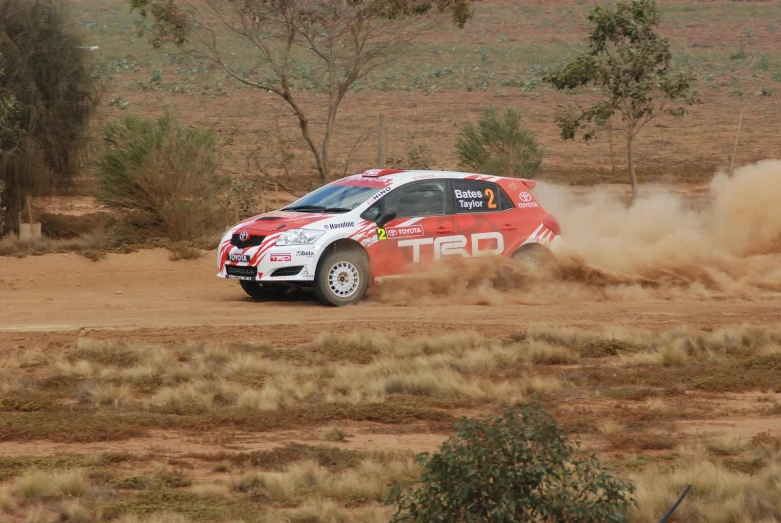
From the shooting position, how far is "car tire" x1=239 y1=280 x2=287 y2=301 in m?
15.5

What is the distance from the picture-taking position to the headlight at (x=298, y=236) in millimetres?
14125

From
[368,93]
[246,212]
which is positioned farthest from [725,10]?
[246,212]

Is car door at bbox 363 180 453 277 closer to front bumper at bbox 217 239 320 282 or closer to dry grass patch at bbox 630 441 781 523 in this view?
front bumper at bbox 217 239 320 282

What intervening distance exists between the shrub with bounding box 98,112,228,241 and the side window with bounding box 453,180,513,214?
5.83m

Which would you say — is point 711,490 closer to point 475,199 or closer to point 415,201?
point 415,201

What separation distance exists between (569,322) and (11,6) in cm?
1149

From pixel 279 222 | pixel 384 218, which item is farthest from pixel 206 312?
pixel 384 218

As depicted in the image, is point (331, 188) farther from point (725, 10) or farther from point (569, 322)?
point (725, 10)

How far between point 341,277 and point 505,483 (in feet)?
28.9

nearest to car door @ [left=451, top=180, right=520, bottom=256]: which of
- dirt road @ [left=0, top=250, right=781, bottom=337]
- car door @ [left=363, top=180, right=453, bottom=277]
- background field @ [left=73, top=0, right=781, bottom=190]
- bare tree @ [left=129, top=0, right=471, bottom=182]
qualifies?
car door @ [left=363, top=180, right=453, bottom=277]

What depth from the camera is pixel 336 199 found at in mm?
15117

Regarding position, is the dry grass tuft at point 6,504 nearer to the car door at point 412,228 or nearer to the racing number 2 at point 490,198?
the car door at point 412,228

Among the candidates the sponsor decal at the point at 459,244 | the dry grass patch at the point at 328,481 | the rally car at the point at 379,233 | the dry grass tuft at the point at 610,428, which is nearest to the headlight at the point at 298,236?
the rally car at the point at 379,233

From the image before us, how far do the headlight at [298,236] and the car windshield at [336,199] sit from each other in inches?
26.9
